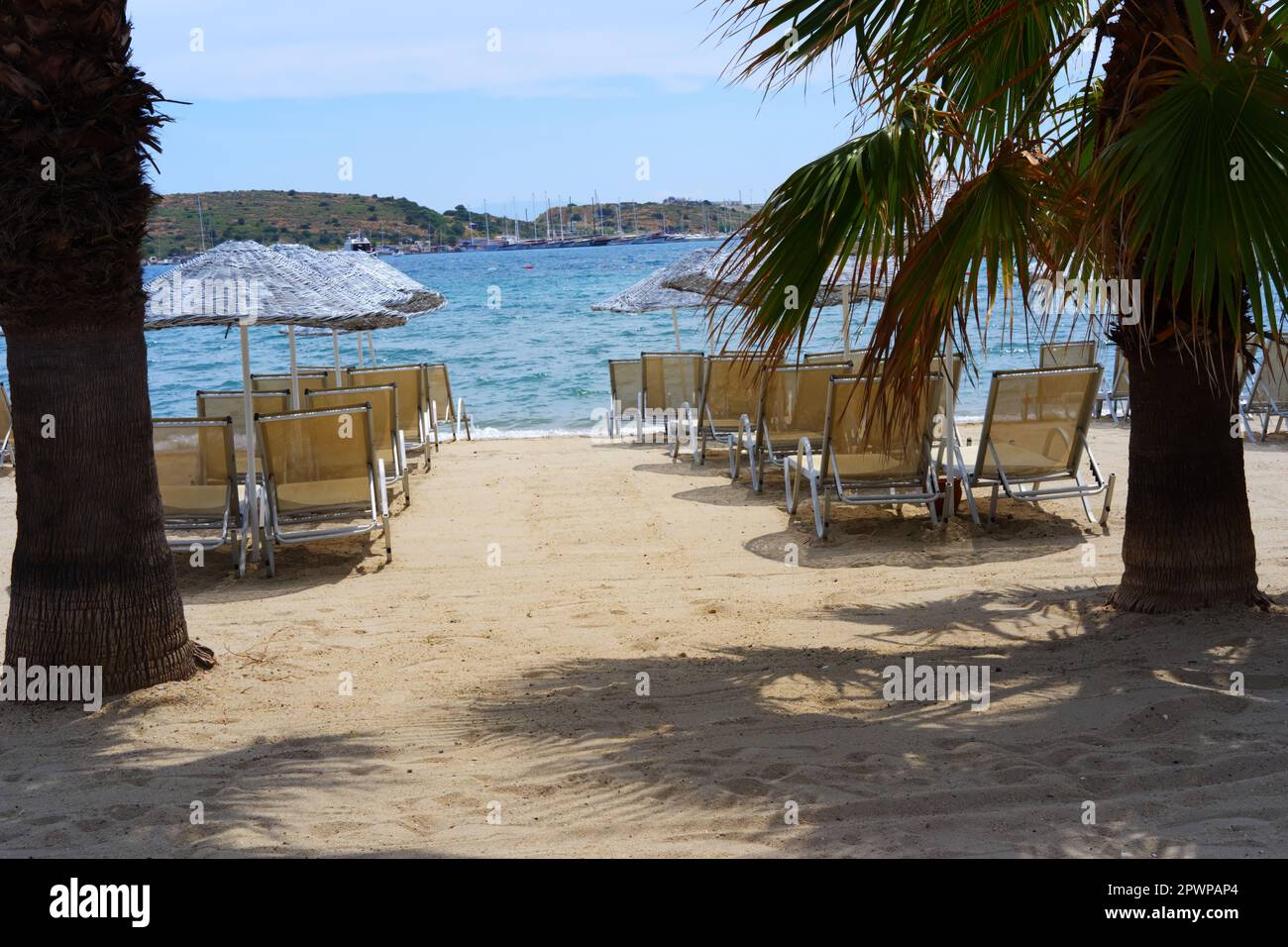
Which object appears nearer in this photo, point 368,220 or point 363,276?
point 363,276

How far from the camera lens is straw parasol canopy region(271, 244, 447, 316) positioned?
9359 mm

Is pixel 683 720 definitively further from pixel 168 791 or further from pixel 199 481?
pixel 199 481

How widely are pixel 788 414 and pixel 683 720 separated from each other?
5246mm

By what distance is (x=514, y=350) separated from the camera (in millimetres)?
36125

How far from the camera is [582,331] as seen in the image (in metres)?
40.2

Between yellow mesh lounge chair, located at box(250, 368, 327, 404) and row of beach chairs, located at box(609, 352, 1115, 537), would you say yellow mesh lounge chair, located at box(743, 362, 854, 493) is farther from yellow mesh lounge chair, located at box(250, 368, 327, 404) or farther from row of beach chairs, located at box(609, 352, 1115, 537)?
yellow mesh lounge chair, located at box(250, 368, 327, 404)

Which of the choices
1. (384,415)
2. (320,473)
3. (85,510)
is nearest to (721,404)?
(384,415)

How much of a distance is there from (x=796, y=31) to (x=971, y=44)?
78 cm

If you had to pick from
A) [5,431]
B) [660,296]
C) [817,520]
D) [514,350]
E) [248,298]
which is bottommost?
[817,520]

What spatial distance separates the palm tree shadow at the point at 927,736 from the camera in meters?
3.31

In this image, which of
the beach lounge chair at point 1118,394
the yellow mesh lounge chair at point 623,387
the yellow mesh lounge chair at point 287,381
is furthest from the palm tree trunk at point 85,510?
the beach lounge chair at point 1118,394
